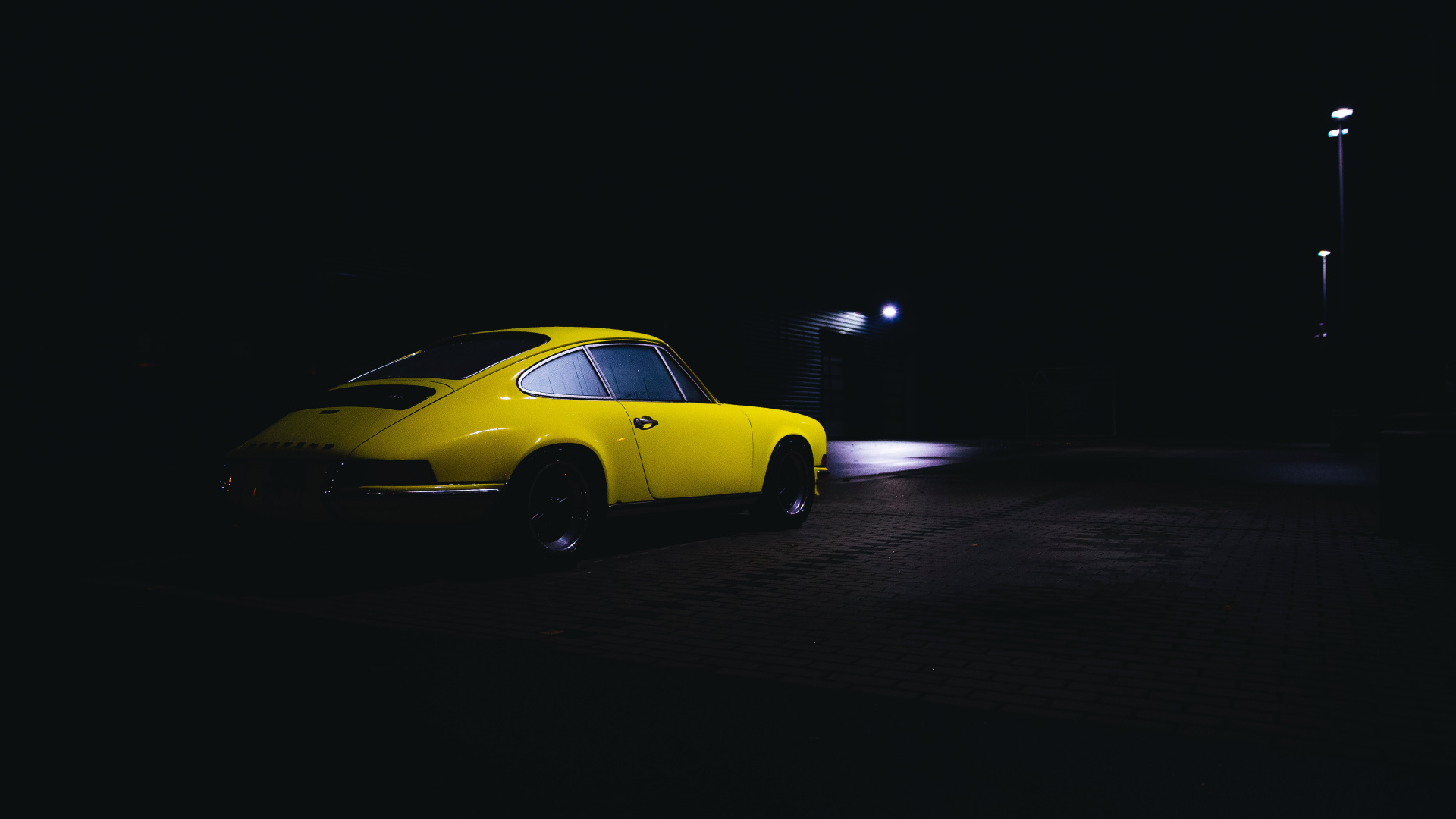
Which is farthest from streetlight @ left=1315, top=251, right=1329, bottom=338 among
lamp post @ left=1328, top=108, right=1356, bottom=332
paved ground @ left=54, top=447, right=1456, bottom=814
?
paved ground @ left=54, top=447, right=1456, bottom=814

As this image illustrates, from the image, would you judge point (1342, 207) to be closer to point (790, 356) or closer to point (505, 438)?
point (790, 356)

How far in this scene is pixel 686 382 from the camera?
852 centimetres

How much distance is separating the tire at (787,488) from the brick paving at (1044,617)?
8.4 inches

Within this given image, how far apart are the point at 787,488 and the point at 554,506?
3.03m

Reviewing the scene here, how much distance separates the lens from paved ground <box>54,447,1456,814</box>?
3.37 meters

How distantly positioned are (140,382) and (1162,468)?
17511 millimetres

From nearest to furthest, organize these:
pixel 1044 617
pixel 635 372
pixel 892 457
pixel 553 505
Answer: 1. pixel 1044 617
2. pixel 553 505
3. pixel 635 372
4. pixel 892 457

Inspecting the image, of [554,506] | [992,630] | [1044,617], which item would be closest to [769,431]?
[554,506]

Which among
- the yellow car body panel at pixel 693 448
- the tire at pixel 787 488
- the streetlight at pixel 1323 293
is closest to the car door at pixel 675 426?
the yellow car body panel at pixel 693 448

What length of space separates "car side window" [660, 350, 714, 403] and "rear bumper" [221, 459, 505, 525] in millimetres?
2285

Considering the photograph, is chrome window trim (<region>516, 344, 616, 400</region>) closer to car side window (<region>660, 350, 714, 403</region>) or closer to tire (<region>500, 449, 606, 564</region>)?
tire (<region>500, 449, 606, 564</region>)

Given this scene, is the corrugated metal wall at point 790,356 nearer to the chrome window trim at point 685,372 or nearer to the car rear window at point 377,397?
the chrome window trim at point 685,372

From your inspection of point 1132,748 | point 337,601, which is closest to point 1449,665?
point 1132,748

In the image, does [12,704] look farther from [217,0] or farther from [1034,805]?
[217,0]
